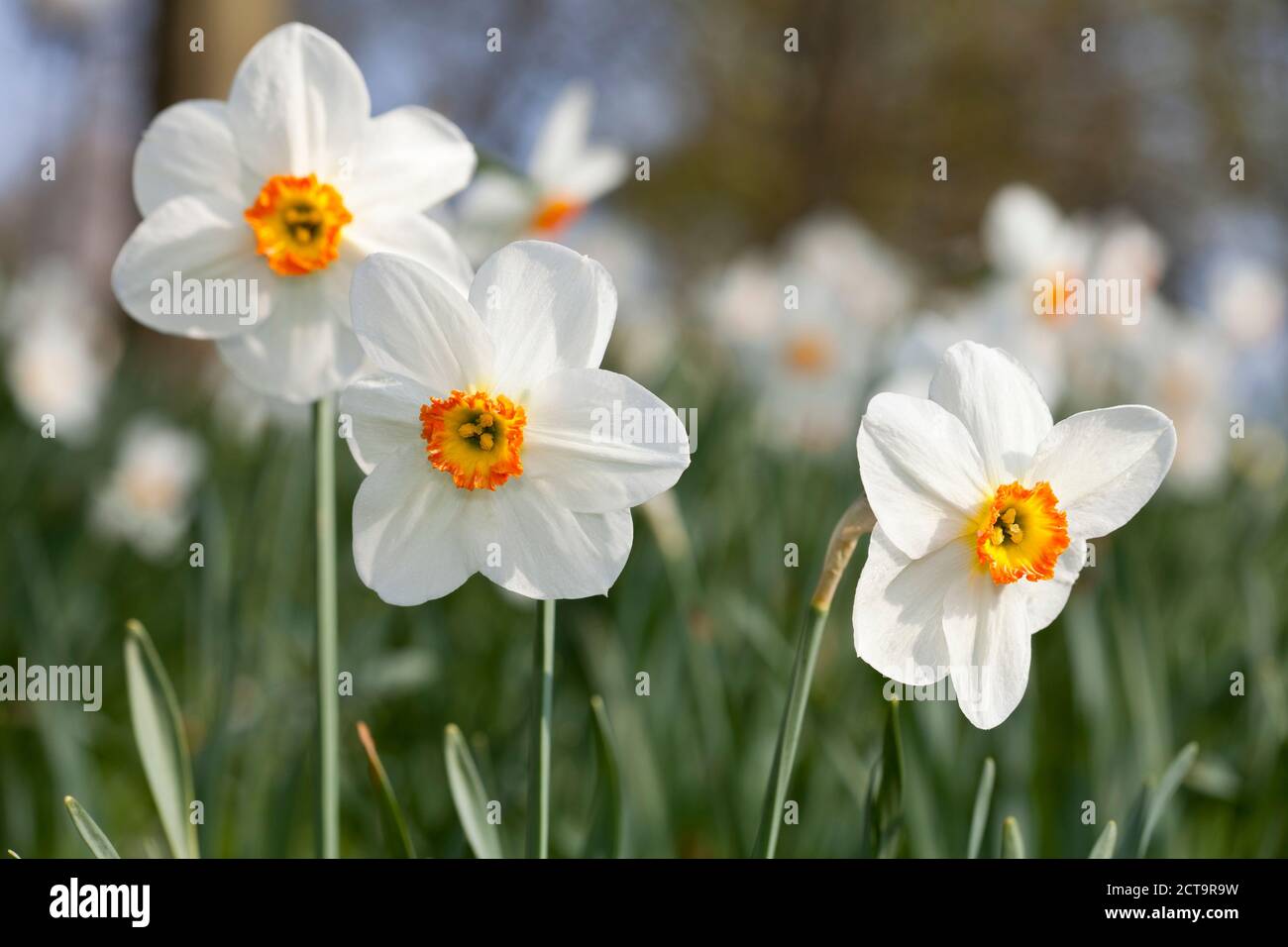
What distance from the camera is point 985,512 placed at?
689mm

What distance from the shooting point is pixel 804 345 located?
299 cm

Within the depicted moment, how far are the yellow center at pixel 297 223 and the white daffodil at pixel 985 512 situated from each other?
1.33ft

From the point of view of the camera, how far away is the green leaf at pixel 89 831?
0.75 m

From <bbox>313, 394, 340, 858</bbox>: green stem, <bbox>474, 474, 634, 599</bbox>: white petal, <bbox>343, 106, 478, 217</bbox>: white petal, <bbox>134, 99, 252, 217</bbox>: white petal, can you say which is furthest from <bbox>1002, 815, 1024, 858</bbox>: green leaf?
<bbox>134, 99, 252, 217</bbox>: white petal

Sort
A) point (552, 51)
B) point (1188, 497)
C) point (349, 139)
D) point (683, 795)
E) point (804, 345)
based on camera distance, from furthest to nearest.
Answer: point (552, 51)
point (1188, 497)
point (804, 345)
point (683, 795)
point (349, 139)

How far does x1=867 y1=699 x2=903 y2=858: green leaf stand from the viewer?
78 cm

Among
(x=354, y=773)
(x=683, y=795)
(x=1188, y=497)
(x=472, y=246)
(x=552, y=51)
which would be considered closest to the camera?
(x=472, y=246)

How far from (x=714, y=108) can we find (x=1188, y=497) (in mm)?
11295

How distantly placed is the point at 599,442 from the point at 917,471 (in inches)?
7.4

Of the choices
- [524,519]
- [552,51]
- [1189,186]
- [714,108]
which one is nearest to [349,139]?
[524,519]

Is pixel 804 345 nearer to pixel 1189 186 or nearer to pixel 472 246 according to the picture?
pixel 472 246

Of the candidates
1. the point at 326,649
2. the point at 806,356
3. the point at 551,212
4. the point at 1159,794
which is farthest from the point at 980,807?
the point at 806,356

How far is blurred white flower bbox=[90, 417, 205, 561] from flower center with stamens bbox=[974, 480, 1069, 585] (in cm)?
250

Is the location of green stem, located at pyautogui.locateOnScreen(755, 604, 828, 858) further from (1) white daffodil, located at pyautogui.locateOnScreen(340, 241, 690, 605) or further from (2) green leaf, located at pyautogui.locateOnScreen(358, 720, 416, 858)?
(2) green leaf, located at pyautogui.locateOnScreen(358, 720, 416, 858)
